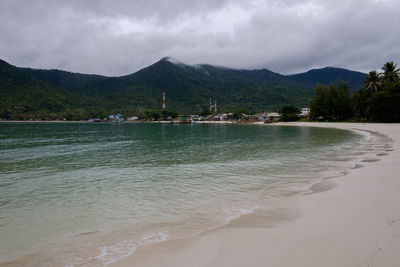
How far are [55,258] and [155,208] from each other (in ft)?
12.8

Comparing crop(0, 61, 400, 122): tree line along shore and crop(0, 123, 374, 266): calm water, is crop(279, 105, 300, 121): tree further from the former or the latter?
crop(0, 123, 374, 266): calm water

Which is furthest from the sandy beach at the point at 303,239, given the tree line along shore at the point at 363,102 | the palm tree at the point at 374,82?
the palm tree at the point at 374,82

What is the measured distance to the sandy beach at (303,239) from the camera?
486 cm

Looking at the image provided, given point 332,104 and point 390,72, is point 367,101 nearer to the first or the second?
point 390,72

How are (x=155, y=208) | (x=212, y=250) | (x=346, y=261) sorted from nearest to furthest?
(x=346, y=261)
(x=212, y=250)
(x=155, y=208)

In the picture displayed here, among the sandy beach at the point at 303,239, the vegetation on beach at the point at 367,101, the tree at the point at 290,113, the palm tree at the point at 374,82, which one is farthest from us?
the tree at the point at 290,113

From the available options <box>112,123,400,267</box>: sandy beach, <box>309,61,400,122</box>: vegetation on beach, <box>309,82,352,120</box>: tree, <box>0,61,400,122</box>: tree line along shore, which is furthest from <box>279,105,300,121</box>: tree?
<box>112,123,400,267</box>: sandy beach

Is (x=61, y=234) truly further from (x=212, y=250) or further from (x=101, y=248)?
(x=212, y=250)

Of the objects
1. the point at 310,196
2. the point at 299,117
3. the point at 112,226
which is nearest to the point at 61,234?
the point at 112,226

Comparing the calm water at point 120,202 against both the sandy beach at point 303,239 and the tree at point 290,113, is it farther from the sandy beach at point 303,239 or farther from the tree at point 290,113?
the tree at point 290,113

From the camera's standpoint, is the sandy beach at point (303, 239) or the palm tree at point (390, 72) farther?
the palm tree at point (390, 72)

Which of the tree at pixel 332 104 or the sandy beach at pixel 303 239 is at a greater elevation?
the tree at pixel 332 104

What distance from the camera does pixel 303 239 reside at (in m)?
5.74

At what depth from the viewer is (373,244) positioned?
5.15m
